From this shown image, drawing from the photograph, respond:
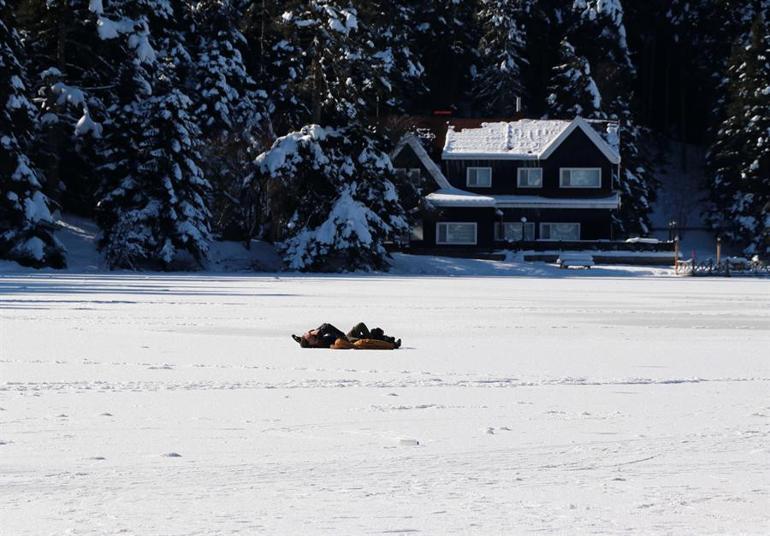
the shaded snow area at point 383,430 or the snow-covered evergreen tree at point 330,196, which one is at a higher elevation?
the snow-covered evergreen tree at point 330,196

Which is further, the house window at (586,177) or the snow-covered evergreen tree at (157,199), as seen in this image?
the house window at (586,177)

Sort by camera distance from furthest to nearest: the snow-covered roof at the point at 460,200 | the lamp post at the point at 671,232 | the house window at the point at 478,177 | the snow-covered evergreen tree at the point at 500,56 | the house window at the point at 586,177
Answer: the snow-covered evergreen tree at the point at 500,56
the lamp post at the point at 671,232
the house window at the point at 478,177
the house window at the point at 586,177
the snow-covered roof at the point at 460,200

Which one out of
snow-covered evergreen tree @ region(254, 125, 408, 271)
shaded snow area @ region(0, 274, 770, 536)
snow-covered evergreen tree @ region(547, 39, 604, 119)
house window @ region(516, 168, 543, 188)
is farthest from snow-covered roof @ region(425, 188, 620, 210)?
shaded snow area @ region(0, 274, 770, 536)

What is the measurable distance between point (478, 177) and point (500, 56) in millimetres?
10771

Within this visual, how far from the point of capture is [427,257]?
54.4 meters

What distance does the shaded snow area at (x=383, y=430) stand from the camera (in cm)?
722

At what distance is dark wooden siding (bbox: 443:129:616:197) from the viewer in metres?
65.6

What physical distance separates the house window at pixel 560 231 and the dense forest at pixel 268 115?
461 cm

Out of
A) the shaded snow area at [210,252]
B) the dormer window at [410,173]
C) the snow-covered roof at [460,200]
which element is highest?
the dormer window at [410,173]

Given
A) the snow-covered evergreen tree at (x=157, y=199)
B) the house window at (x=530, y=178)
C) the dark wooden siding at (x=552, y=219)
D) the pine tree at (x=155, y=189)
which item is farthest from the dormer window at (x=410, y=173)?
the snow-covered evergreen tree at (x=157, y=199)

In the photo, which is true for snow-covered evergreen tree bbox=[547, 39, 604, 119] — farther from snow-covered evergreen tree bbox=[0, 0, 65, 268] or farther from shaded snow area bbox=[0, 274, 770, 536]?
shaded snow area bbox=[0, 274, 770, 536]

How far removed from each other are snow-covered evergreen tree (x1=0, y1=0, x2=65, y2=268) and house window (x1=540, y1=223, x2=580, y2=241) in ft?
88.5

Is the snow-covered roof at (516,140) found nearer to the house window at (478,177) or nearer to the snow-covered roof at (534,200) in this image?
the house window at (478,177)

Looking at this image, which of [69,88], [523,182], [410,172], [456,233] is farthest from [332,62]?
[523,182]
